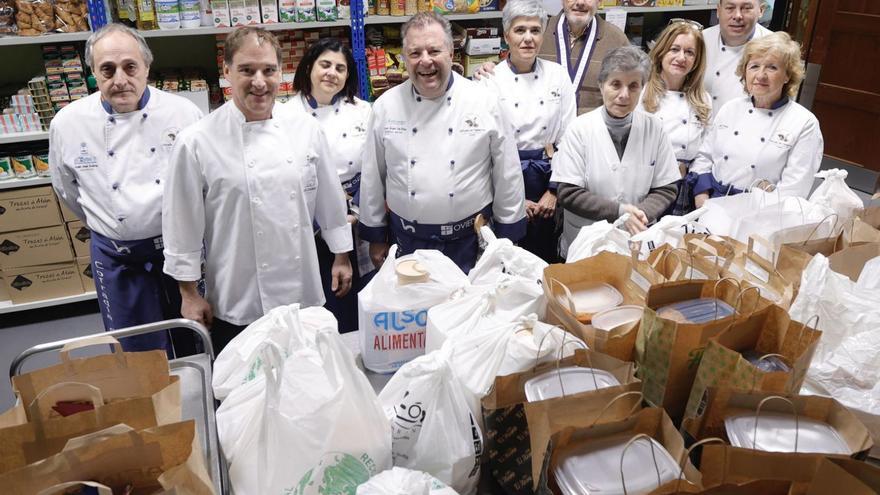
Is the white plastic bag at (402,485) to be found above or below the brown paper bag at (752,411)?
below

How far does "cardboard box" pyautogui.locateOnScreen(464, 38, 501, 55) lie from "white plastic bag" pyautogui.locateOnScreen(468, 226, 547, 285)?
7.77 ft

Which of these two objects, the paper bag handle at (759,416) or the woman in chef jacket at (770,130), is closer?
the paper bag handle at (759,416)

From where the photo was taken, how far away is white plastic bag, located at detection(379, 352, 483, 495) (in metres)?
1.21

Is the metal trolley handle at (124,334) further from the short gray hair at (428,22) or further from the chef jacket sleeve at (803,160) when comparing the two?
the chef jacket sleeve at (803,160)

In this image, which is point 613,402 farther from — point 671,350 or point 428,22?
point 428,22

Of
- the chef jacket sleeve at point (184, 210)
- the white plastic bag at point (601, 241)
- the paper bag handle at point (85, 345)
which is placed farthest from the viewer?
the chef jacket sleeve at point (184, 210)

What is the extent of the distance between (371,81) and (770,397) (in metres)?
3.03

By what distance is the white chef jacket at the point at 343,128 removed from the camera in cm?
279

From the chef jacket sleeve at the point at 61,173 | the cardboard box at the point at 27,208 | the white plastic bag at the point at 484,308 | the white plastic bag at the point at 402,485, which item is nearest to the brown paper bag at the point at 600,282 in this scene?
the white plastic bag at the point at 484,308

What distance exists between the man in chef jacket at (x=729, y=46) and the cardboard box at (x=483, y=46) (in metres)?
1.20

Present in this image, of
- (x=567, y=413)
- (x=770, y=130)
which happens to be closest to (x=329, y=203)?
(x=567, y=413)

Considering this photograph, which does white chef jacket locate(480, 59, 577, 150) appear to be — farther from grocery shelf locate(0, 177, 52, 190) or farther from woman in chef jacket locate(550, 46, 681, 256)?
grocery shelf locate(0, 177, 52, 190)

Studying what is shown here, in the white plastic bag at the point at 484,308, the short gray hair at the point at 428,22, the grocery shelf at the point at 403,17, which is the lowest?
the white plastic bag at the point at 484,308

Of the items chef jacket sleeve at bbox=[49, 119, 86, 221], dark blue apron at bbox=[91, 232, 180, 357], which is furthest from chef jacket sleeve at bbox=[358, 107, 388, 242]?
chef jacket sleeve at bbox=[49, 119, 86, 221]
